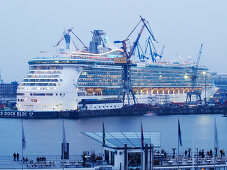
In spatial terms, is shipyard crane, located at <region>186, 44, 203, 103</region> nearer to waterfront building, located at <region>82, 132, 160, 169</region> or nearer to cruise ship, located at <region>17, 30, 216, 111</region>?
cruise ship, located at <region>17, 30, 216, 111</region>

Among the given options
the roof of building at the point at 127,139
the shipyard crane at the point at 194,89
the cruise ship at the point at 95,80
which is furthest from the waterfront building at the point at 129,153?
the shipyard crane at the point at 194,89

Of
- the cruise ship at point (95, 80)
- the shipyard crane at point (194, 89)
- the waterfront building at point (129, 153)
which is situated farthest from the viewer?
the shipyard crane at point (194, 89)

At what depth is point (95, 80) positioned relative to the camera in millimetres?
95188

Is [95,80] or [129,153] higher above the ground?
[95,80]

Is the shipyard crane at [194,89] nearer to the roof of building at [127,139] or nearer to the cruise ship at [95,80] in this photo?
the cruise ship at [95,80]

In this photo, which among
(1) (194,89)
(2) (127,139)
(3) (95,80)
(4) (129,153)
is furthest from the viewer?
(1) (194,89)

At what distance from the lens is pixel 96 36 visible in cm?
10894

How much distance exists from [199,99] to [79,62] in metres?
37.7

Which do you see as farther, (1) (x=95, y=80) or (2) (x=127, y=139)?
(1) (x=95, y=80)

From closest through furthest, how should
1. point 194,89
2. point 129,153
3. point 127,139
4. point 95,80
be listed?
point 129,153 → point 127,139 → point 95,80 → point 194,89

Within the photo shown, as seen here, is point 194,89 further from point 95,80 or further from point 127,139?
point 127,139

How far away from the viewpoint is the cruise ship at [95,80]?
83.8m

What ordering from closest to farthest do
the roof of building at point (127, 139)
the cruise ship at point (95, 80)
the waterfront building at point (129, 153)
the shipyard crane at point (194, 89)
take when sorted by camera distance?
the waterfront building at point (129, 153), the roof of building at point (127, 139), the cruise ship at point (95, 80), the shipyard crane at point (194, 89)

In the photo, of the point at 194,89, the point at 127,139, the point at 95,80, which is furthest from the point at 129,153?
the point at 194,89
